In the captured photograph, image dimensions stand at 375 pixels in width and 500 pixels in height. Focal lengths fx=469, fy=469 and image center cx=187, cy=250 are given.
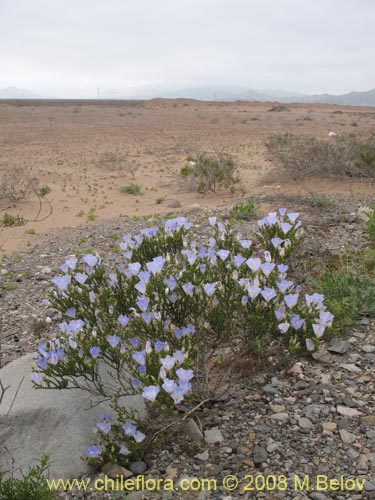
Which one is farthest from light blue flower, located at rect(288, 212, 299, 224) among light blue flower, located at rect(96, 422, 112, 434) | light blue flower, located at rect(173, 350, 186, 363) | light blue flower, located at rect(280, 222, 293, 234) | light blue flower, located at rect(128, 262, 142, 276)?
light blue flower, located at rect(96, 422, 112, 434)

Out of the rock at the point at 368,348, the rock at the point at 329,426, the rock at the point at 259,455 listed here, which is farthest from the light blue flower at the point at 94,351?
the rock at the point at 368,348

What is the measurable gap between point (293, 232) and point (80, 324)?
4.83ft

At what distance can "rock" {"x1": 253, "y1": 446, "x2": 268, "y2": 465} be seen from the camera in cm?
231

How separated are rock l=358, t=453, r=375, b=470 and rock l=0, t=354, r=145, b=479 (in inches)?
45.0

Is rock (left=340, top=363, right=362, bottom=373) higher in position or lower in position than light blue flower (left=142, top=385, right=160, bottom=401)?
lower

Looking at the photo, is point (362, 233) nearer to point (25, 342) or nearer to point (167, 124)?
point (25, 342)

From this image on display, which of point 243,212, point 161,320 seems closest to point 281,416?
point 161,320

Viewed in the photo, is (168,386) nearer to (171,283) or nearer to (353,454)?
(171,283)

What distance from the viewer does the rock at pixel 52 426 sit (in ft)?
7.78

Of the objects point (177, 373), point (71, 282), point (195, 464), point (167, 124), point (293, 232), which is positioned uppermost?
point (167, 124)

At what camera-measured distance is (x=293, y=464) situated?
225cm

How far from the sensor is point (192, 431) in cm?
250

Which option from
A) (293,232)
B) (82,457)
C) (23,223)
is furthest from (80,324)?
(23,223)

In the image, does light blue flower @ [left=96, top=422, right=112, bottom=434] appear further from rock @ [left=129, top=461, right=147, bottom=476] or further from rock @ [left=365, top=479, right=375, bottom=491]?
rock @ [left=365, top=479, right=375, bottom=491]
